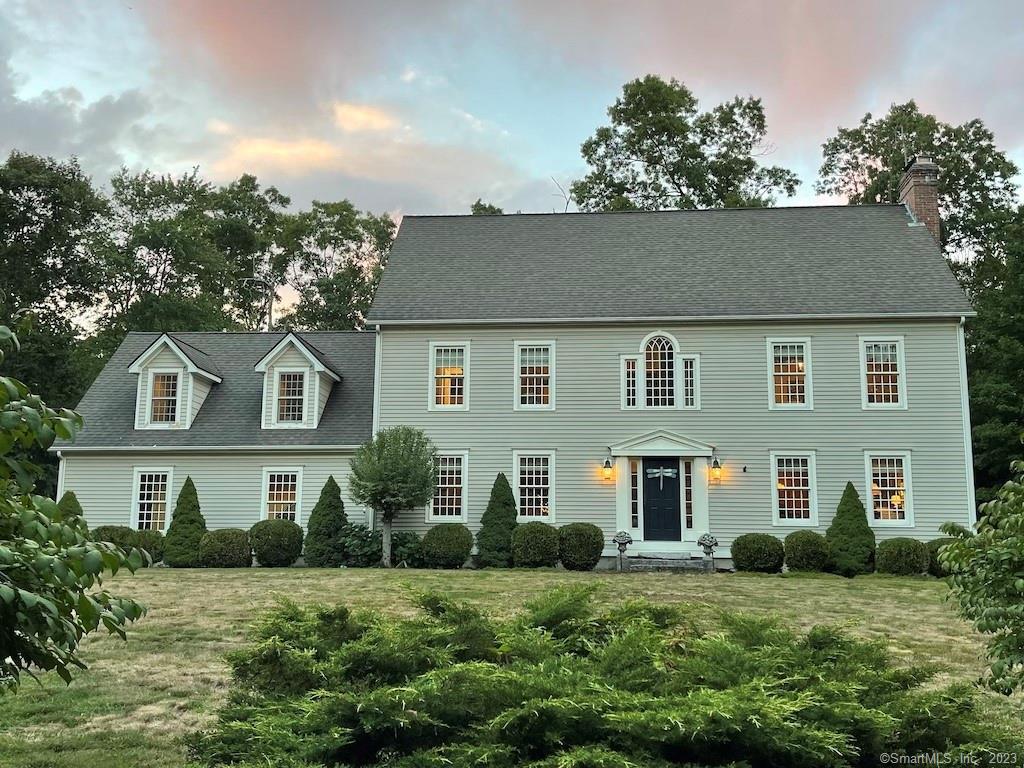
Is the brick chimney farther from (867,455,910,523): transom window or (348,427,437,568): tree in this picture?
(348,427,437,568): tree

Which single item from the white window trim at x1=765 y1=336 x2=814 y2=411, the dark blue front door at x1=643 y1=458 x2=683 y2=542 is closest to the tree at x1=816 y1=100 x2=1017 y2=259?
the white window trim at x1=765 y1=336 x2=814 y2=411

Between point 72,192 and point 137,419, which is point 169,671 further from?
point 72,192

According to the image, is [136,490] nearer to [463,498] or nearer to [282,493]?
[282,493]

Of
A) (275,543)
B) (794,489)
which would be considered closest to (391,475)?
(275,543)

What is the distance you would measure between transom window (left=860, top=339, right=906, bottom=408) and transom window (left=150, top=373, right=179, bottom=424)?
748 inches

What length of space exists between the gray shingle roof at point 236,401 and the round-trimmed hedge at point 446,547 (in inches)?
146

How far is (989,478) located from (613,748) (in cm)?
3018

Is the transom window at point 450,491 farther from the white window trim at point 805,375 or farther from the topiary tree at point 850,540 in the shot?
the topiary tree at point 850,540

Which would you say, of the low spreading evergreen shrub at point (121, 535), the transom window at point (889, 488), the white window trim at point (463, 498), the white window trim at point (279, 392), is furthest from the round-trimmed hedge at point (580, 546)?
the low spreading evergreen shrub at point (121, 535)

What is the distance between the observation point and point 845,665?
4672mm

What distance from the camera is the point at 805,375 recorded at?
22.1m

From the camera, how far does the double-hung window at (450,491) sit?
22391 millimetres

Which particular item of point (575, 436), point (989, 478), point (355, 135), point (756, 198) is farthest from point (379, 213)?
point (989, 478)

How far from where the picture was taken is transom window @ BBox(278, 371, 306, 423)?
2389cm
